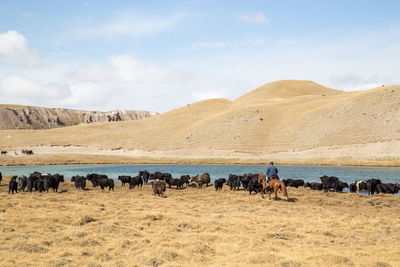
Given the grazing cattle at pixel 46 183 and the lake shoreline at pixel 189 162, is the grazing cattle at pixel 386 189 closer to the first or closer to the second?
the grazing cattle at pixel 46 183

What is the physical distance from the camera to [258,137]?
91375 mm

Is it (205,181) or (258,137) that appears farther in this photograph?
(258,137)

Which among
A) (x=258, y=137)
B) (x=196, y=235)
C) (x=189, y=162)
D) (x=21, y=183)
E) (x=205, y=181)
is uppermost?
(x=258, y=137)

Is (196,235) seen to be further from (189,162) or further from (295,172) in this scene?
(189,162)

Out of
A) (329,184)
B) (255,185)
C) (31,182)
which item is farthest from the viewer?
(329,184)

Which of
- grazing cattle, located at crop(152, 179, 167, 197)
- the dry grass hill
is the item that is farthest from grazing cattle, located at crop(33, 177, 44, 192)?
the dry grass hill

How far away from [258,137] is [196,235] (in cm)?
8123

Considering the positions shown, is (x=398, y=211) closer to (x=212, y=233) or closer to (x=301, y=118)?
(x=212, y=233)

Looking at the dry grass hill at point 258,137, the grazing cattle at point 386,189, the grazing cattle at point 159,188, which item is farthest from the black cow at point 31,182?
the dry grass hill at point 258,137

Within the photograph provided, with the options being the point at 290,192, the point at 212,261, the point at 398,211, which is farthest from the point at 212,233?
the point at 290,192

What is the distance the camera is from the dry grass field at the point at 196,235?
370 inches

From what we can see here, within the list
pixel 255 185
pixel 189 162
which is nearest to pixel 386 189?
pixel 255 185

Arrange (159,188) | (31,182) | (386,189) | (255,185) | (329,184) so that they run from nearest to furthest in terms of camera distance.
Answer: (159,188)
(255,185)
(386,189)
(31,182)
(329,184)

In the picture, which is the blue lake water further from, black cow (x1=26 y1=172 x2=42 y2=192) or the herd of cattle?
black cow (x1=26 y1=172 x2=42 y2=192)
